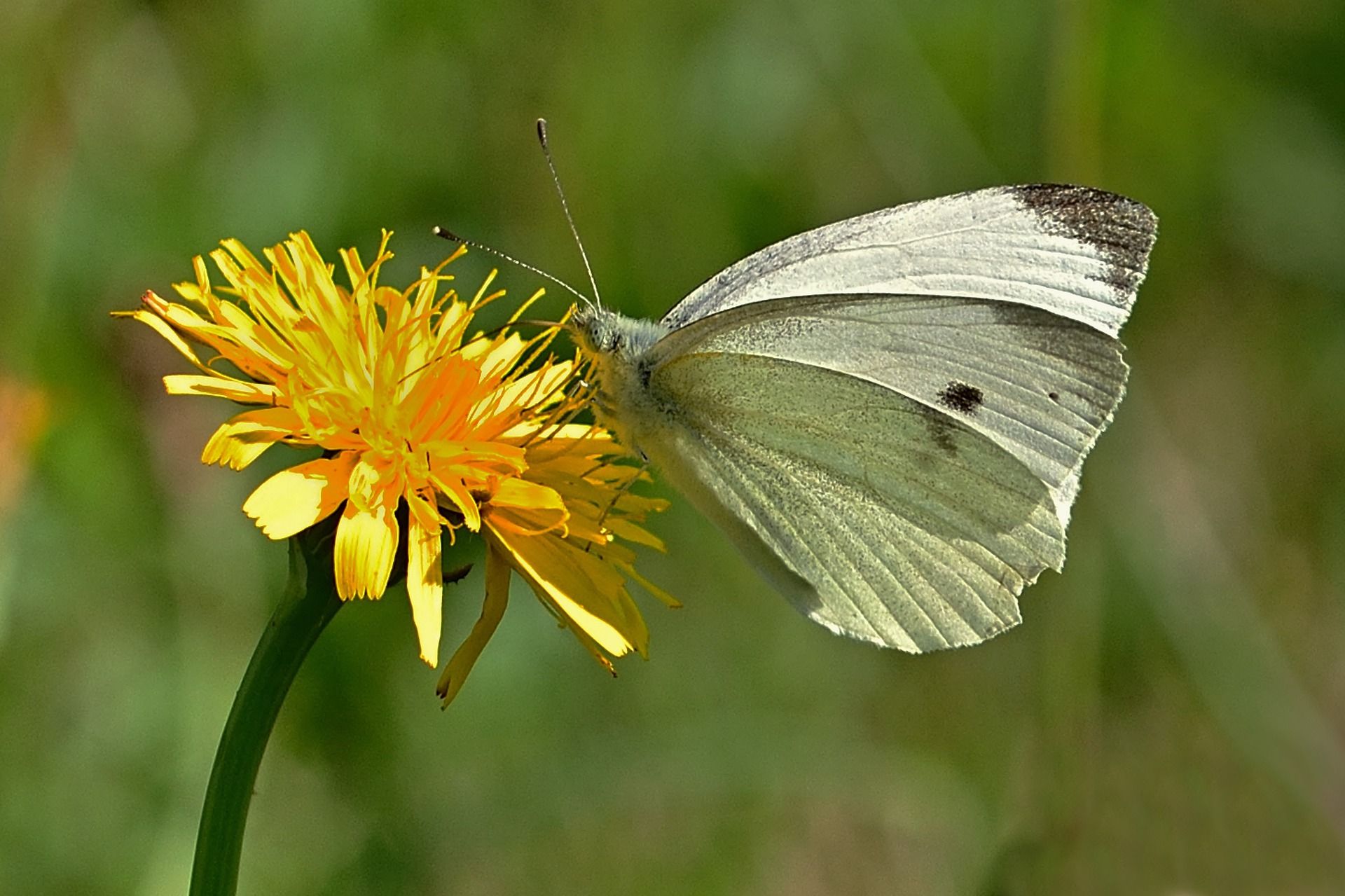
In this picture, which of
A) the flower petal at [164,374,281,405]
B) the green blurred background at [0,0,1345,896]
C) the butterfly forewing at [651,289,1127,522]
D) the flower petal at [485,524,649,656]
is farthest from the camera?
the green blurred background at [0,0,1345,896]

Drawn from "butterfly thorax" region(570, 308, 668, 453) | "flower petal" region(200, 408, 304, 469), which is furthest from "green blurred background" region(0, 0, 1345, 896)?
"butterfly thorax" region(570, 308, 668, 453)

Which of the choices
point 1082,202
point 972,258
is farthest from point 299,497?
point 1082,202

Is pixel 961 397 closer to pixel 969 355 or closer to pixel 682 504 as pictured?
pixel 969 355

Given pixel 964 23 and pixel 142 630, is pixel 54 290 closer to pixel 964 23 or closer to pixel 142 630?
pixel 142 630

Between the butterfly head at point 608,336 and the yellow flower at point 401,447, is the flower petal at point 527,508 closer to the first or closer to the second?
the yellow flower at point 401,447

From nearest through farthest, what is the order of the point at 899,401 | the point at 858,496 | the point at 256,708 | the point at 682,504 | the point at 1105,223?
the point at 256,708, the point at 1105,223, the point at 899,401, the point at 858,496, the point at 682,504

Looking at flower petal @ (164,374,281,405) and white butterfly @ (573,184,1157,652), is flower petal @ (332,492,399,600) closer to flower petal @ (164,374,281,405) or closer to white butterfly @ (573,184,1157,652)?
flower petal @ (164,374,281,405)

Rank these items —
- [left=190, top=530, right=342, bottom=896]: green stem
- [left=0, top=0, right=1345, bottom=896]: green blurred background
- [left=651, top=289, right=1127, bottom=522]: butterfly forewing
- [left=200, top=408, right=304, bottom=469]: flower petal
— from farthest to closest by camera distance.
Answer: [left=0, top=0, right=1345, bottom=896]: green blurred background
[left=651, top=289, right=1127, bottom=522]: butterfly forewing
[left=200, top=408, right=304, bottom=469]: flower petal
[left=190, top=530, right=342, bottom=896]: green stem

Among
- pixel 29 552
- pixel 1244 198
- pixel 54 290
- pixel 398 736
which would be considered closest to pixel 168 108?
pixel 54 290
